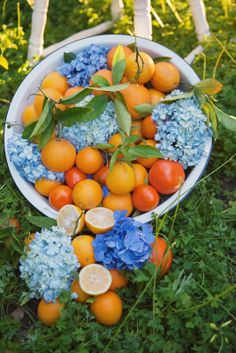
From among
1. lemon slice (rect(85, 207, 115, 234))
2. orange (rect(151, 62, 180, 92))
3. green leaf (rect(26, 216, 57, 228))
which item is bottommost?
green leaf (rect(26, 216, 57, 228))

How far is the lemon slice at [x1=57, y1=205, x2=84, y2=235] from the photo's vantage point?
171 cm

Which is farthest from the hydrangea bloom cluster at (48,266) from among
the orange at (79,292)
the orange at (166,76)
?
Result: the orange at (166,76)

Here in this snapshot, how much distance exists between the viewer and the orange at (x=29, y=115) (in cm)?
186

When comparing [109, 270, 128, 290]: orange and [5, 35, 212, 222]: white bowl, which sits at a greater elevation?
[5, 35, 212, 222]: white bowl

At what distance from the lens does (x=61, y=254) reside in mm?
1598

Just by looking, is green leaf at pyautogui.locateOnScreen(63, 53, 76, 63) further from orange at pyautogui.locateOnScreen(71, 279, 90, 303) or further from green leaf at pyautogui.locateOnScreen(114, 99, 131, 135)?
orange at pyautogui.locateOnScreen(71, 279, 90, 303)

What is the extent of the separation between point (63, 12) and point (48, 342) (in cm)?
175

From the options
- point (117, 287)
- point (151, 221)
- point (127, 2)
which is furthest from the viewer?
point (127, 2)

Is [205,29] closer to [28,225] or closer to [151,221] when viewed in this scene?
[151,221]

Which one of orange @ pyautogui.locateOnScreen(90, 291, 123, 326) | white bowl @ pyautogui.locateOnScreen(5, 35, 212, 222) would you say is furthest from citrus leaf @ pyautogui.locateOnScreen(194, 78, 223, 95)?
orange @ pyautogui.locateOnScreen(90, 291, 123, 326)

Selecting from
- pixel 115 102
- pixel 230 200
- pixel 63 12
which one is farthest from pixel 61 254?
pixel 63 12

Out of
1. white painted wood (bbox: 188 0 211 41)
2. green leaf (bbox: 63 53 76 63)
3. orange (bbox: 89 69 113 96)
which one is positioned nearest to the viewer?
orange (bbox: 89 69 113 96)

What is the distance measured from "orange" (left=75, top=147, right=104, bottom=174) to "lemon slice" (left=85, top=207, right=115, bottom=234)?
14 cm

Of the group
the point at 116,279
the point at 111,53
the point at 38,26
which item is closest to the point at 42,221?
the point at 116,279
